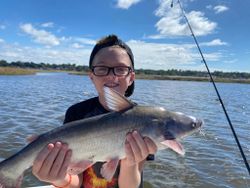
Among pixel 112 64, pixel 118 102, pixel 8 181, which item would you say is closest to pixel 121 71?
pixel 112 64

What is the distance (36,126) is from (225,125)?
27.9ft

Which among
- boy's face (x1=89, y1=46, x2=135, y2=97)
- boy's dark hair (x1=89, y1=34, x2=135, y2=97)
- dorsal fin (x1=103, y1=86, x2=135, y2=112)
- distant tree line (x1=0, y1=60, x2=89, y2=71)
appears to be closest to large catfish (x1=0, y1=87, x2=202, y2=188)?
dorsal fin (x1=103, y1=86, x2=135, y2=112)

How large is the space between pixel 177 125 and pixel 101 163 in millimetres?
1278

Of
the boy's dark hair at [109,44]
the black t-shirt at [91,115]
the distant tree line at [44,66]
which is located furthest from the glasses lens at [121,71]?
the distant tree line at [44,66]

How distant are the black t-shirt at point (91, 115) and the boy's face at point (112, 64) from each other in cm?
21

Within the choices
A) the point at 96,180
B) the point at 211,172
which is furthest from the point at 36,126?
the point at 96,180

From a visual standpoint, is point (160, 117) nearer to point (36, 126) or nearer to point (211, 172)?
point (211, 172)

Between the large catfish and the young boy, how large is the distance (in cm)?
6

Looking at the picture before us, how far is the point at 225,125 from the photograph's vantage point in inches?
631

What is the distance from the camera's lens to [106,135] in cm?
278

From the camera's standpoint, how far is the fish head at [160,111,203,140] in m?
2.83

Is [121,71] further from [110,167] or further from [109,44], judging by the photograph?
[110,167]

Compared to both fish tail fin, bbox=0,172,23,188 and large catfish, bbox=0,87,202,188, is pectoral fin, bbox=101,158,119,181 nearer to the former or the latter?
large catfish, bbox=0,87,202,188

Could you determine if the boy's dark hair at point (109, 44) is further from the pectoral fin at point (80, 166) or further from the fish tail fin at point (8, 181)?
the fish tail fin at point (8, 181)
